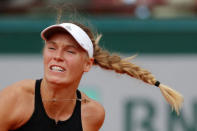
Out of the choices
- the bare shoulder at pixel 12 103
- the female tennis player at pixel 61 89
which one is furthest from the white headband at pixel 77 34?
the bare shoulder at pixel 12 103

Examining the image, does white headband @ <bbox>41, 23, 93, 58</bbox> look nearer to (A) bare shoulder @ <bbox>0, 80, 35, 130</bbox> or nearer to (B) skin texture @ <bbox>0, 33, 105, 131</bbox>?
(B) skin texture @ <bbox>0, 33, 105, 131</bbox>

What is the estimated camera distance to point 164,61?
A: 19.3 feet

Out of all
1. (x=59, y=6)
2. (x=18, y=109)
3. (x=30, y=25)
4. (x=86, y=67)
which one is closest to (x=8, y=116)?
(x=18, y=109)

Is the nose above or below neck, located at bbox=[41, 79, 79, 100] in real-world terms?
above

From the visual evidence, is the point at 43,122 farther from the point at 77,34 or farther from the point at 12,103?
the point at 77,34

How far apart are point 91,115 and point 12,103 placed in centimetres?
57

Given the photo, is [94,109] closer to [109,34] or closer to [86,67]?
[86,67]

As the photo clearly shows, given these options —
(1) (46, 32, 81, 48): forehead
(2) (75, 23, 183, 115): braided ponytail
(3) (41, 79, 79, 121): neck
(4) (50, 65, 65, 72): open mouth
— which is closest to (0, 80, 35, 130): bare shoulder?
(3) (41, 79, 79, 121): neck

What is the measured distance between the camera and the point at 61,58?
3.11 metres

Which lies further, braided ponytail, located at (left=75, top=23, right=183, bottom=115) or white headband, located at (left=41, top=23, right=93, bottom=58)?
braided ponytail, located at (left=75, top=23, right=183, bottom=115)

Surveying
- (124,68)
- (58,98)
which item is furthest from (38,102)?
(124,68)

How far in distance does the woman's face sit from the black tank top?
18 centimetres

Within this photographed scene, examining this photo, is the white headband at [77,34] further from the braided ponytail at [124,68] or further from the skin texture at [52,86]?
the braided ponytail at [124,68]

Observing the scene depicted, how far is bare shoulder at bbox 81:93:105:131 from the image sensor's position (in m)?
3.45
